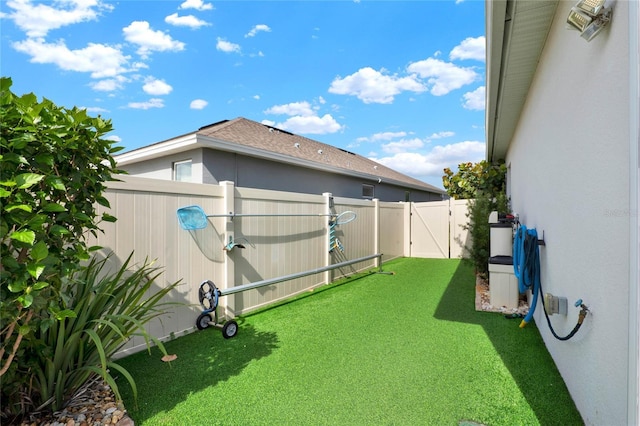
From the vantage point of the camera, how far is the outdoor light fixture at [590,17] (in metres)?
1.55

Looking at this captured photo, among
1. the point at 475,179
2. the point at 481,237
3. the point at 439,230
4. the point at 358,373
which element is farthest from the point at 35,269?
the point at 475,179

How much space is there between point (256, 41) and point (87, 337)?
25.6 ft

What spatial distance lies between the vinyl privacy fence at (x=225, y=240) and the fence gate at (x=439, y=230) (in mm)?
4150

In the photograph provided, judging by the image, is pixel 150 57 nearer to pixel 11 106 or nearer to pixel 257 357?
pixel 11 106

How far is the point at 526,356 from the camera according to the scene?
122 inches

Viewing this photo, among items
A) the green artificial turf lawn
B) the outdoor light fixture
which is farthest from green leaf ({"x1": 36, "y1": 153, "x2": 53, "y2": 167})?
the outdoor light fixture

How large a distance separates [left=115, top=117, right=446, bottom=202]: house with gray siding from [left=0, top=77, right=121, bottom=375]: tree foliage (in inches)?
180

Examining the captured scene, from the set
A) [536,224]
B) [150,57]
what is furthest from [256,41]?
[536,224]

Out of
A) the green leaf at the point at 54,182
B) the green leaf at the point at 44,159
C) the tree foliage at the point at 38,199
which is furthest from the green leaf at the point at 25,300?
the green leaf at the point at 44,159

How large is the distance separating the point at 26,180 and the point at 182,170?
6.04m

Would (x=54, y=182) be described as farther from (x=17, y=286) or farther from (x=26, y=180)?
(x=17, y=286)

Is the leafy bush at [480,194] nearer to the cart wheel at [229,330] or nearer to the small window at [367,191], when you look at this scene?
the small window at [367,191]

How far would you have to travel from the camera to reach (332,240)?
6691 mm

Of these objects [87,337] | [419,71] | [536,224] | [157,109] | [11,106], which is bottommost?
[87,337]
